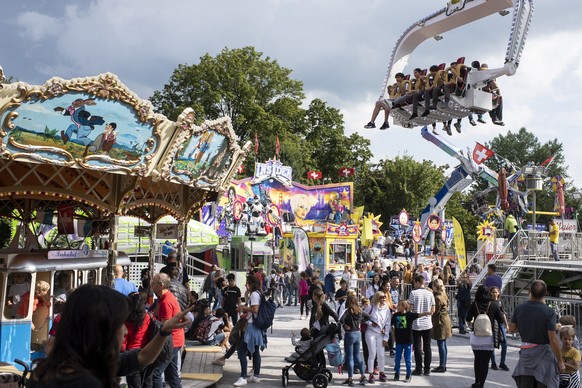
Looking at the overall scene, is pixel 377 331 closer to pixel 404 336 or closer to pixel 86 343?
pixel 404 336

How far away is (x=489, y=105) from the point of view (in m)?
16.2

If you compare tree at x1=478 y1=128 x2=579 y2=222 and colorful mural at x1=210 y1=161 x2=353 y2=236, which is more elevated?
tree at x1=478 y1=128 x2=579 y2=222

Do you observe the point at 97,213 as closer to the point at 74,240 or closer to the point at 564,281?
the point at 74,240

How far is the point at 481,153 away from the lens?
30078mm

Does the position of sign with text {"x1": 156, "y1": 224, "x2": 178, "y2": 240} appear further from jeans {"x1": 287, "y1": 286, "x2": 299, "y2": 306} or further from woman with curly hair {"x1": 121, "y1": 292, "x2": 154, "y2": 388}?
woman with curly hair {"x1": 121, "y1": 292, "x2": 154, "y2": 388}

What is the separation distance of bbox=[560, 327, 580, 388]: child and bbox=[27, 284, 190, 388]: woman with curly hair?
17.6 ft

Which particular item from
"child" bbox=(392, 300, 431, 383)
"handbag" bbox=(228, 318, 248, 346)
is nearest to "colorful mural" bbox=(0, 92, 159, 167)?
"handbag" bbox=(228, 318, 248, 346)

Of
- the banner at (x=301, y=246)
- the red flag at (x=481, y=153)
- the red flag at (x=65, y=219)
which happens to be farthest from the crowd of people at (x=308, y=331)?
the red flag at (x=481, y=153)

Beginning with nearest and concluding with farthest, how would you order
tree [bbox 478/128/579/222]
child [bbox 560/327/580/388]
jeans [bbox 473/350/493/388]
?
1. child [bbox 560/327/580/388]
2. jeans [bbox 473/350/493/388]
3. tree [bbox 478/128/579/222]

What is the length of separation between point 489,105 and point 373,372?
9.55m

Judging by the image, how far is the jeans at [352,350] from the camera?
9.38 metres

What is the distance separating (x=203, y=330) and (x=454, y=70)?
32.9 feet

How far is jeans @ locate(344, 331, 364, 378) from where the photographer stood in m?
9.38

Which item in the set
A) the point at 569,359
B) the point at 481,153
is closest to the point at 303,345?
the point at 569,359
